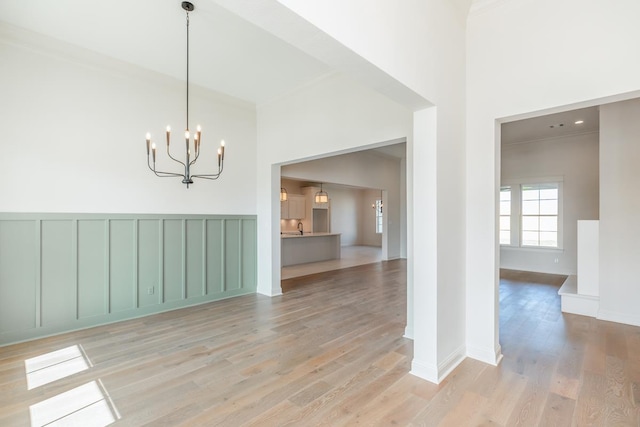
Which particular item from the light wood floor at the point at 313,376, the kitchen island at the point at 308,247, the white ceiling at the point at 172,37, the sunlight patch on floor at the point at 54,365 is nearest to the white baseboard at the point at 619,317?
the light wood floor at the point at 313,376

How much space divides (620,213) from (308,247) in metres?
6.81

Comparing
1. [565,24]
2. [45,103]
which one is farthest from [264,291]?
[565,24]

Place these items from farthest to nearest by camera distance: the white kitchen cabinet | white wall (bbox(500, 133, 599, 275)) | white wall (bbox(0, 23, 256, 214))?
the white kitchen cabinet, white wall (bbox(500, 133, 599, 275)), white wall (bbox(0, 23, 256, 214))

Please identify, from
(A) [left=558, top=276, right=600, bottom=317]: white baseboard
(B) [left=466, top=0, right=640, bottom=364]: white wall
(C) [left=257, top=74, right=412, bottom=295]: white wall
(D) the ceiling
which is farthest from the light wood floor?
(D) the ceiling

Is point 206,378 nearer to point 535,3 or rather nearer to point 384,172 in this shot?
point 535,3

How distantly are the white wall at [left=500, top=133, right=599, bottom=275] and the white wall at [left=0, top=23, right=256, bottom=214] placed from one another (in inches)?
285

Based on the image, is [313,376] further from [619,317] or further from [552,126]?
[552,126]

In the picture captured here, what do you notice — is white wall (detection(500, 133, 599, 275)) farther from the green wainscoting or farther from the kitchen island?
the green wainscoting

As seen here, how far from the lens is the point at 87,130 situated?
12.5ft

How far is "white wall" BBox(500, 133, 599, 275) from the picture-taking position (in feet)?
21.9

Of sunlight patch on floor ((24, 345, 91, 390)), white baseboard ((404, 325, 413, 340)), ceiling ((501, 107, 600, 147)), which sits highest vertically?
ceiling ((501, 107, 600, 147))

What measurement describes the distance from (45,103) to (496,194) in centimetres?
504

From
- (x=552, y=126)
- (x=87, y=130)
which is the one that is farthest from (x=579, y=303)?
(x=87, y=130)

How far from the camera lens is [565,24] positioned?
2.46 m
